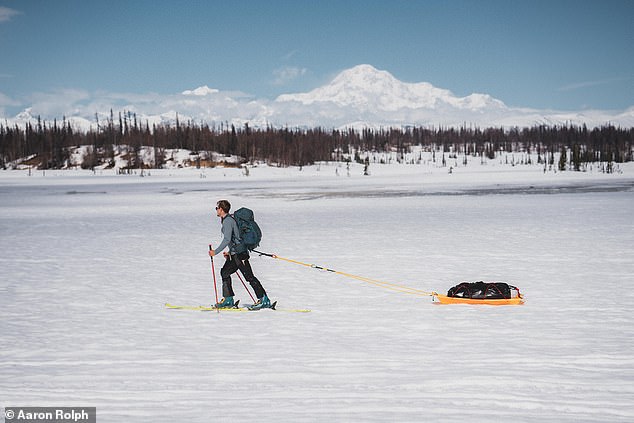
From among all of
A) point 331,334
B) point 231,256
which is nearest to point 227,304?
point 231,256

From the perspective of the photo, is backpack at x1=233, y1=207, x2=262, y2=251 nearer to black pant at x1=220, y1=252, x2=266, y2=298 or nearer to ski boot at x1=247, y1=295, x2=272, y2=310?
black pant at x1=220, y1=252, x2=266, y2=298

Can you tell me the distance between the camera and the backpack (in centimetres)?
923

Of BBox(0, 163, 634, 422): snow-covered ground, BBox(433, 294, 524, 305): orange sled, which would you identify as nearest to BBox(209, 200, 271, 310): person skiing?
BBox(0, 163, 634, 422): snow-covered ground

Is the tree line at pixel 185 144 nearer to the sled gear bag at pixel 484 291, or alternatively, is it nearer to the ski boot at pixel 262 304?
the sled gear bag at pixel 484 291

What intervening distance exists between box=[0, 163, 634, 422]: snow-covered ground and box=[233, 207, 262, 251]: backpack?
117 cm

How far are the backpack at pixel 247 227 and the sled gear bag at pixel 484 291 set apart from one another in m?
A: 3.30

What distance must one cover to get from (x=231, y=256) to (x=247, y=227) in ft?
1.98

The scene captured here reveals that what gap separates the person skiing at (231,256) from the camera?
9.20 m

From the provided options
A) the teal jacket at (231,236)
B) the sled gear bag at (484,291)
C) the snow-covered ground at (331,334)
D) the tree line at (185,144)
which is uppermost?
the tree line at (185,144)

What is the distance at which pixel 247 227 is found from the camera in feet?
30.5

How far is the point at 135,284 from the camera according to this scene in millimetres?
12469

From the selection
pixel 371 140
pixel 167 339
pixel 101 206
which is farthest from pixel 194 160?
pixel 167 339

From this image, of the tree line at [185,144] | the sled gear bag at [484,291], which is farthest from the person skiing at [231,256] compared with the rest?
the tree line at [185,144]

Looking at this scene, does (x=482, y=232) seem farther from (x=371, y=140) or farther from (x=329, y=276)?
(x=371, y=140)
